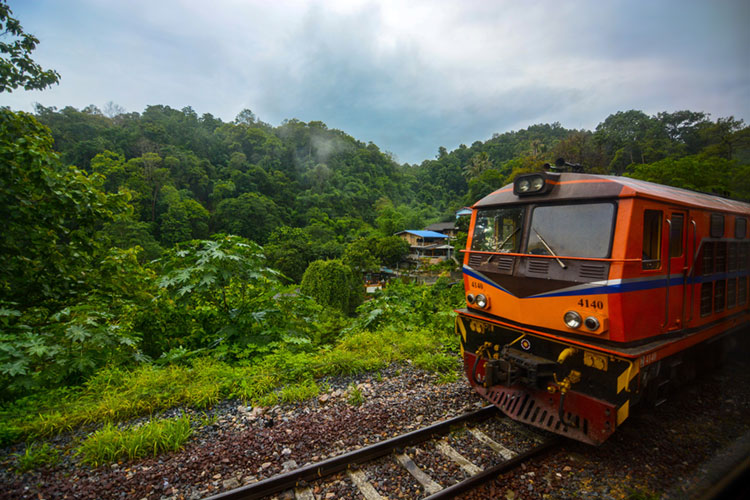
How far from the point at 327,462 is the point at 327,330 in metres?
4.77

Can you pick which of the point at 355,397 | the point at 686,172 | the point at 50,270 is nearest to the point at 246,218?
the point at 50,270

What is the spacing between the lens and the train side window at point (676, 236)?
3.62 meters

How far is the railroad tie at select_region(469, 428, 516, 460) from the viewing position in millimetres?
3491

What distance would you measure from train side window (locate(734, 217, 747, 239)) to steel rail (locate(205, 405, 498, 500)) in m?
4.77

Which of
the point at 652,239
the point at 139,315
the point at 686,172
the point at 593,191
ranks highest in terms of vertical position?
the point at 686,172

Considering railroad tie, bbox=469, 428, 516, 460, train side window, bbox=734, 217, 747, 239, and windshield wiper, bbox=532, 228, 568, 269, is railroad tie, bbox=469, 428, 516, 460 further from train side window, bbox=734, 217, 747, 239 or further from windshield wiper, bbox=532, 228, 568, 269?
train side window, bbox=734, 217, 747, 239

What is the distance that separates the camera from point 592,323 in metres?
3.14

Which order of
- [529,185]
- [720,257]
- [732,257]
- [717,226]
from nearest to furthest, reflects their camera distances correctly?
1. [529,185]
2. [717,226]
3. [720,257]
4. [732,257]

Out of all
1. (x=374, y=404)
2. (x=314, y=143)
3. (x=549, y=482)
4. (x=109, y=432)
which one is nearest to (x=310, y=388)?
(x=374, y=404)

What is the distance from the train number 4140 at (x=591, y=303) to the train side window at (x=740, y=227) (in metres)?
3.60

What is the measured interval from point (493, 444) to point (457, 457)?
0.52 metres

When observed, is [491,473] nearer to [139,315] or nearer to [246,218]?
[139,315]

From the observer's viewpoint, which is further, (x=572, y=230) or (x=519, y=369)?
(x=519, y=369)

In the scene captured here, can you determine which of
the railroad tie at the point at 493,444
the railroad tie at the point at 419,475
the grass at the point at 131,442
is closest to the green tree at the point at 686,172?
the railroad tie at the point at 493,444
